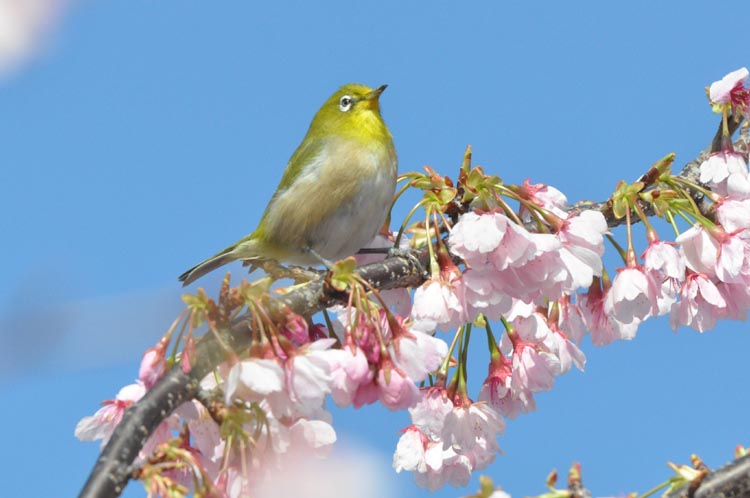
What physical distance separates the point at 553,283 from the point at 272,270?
1.23 metres

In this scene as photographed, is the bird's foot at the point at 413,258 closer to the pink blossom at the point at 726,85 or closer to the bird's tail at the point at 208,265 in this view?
the pink blossom at the point at 726,85

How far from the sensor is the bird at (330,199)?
5.81m

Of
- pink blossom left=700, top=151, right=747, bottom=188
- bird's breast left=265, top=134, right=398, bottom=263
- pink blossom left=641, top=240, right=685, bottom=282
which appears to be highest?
bird's breast left=265, top=134, right=398, bottom=263

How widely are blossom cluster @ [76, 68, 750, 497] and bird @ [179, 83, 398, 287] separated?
0.32 metres

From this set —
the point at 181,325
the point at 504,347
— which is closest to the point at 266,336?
the point at 181,325

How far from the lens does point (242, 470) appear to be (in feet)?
9.89

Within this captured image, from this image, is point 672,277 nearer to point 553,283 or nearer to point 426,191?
point 553,283

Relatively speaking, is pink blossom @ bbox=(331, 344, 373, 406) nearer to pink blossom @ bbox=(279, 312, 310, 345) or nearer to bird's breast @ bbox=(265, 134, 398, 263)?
pink blossom @ bbox=(279, 312, 310, 345)

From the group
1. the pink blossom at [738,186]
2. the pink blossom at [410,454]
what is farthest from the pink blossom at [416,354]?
the pink blossom at [738,186]

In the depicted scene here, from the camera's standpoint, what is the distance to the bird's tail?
636 cm

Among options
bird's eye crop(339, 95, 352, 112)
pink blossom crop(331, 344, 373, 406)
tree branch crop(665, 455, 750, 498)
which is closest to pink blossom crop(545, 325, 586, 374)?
pink blossom crop(331, 344, 373, 406)

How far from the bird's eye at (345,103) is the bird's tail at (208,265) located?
1.20 meters

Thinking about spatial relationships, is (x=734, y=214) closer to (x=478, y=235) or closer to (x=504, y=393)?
(x=504, y=393)

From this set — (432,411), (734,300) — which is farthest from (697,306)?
(432,411)
